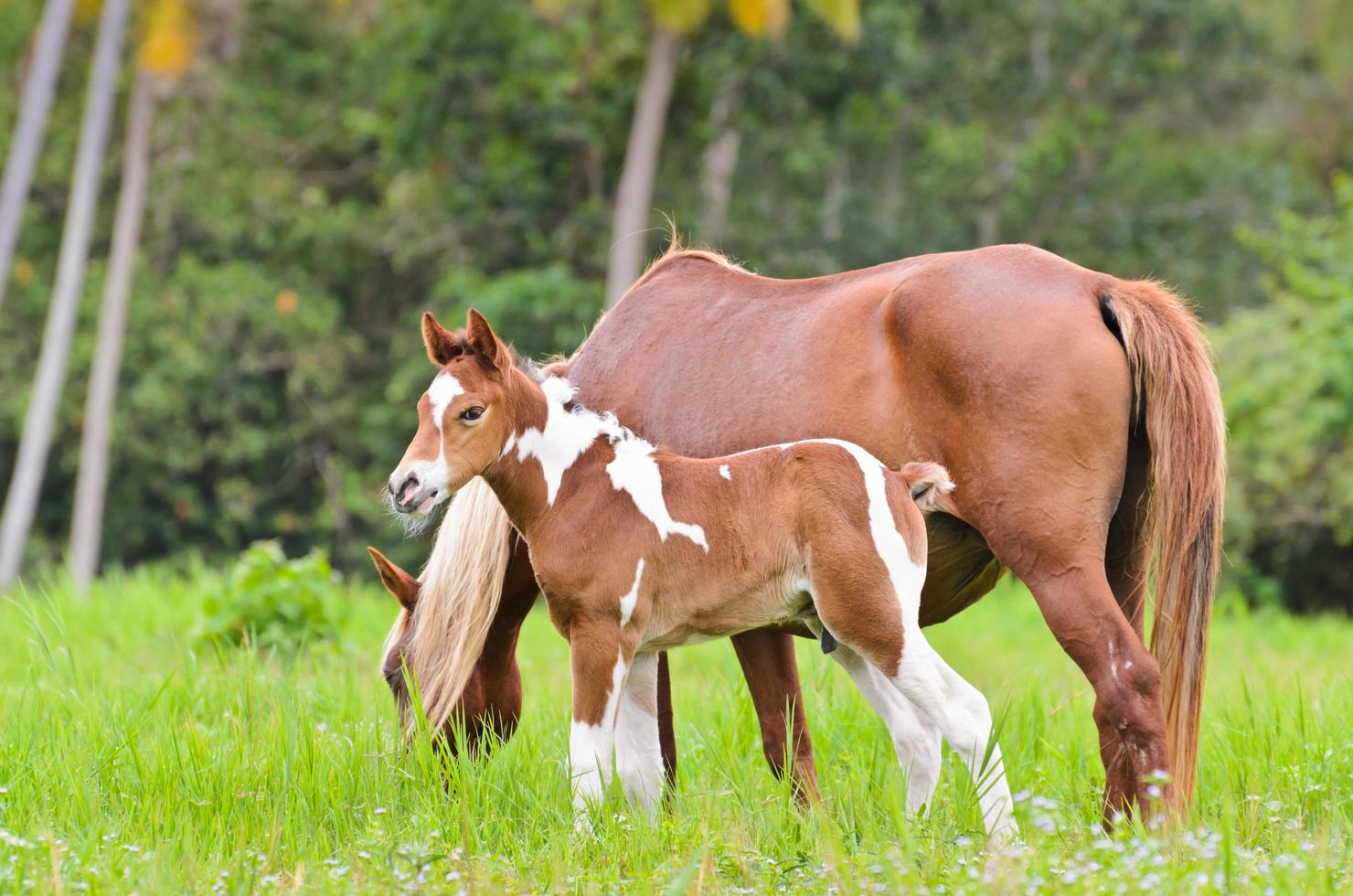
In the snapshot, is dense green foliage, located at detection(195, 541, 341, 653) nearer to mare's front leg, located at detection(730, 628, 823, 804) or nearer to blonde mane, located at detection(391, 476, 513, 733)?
→ blonde mane, located at detection(391, 476, 513, 733)

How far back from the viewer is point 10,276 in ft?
72.3

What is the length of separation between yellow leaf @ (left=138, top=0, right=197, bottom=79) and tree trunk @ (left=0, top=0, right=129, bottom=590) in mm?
395

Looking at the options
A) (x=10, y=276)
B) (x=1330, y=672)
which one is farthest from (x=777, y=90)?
(x=1330, y=672)

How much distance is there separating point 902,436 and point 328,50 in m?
21.0

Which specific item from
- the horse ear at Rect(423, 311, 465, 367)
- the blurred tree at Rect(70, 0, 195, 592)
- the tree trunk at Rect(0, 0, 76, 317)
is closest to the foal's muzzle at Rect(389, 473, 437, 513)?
the horse ear at Rect(423, 311, 465, 367)

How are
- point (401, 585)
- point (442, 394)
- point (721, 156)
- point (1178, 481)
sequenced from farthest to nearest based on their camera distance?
1. point (721, 156)
2. point (401, 585)
3. point (1178, 481)
4. point (442, 394)

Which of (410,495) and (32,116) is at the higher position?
(32,116)

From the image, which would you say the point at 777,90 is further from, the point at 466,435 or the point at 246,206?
the point at 466,435

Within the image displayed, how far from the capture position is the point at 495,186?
21.1 metres

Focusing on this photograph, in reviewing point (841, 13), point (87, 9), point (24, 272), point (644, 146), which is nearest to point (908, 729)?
point (841, 13)

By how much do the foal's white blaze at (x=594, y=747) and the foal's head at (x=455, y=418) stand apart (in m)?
0.67

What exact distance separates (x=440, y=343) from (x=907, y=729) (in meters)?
1.74

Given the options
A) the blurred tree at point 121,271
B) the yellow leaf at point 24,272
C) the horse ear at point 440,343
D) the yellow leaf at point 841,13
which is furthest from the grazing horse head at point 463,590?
the yellow leaf at point 24,272

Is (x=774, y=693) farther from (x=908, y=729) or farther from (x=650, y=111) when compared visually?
(x=650, y=111)
